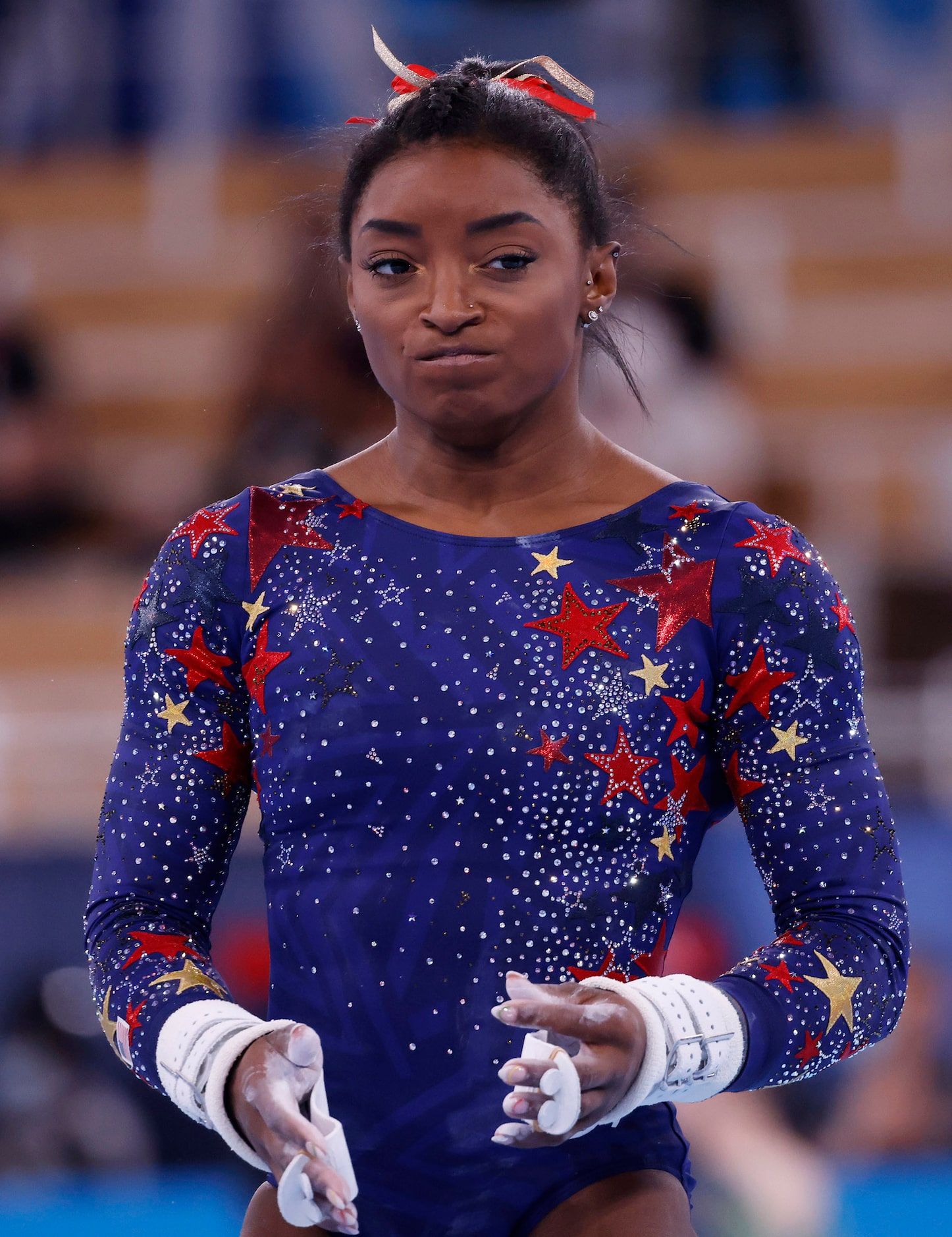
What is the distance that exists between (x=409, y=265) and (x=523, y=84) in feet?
0.64

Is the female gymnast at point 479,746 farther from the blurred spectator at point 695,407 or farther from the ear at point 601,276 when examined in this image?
the blurred spectator at point 695,407

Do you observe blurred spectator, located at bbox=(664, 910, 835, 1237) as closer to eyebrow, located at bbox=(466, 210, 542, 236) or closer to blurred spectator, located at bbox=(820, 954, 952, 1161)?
blurred spectator, located at bbox=(820, 954, 952, 1161)

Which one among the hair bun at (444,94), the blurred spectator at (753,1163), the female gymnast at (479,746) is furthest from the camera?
the blurred spectator at (753,1163)

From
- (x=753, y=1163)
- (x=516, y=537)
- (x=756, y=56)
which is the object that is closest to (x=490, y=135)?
(x=516, y=537)

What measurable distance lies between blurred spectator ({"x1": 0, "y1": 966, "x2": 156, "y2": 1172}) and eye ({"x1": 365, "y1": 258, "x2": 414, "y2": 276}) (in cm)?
156

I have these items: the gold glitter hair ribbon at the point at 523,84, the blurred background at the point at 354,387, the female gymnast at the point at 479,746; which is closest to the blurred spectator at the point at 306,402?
the blurred background at the point at 354,387

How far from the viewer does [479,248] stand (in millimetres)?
1220

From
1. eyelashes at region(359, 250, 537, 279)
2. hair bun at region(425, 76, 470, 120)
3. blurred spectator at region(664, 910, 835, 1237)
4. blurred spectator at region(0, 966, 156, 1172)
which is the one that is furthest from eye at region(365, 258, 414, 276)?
blurred spectator at region(0, 966, 156, 1172)

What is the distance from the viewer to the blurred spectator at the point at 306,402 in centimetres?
295

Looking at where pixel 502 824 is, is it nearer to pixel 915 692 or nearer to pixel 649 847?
pixel 649 847

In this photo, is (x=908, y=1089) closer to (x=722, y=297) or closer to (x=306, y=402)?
(x=306, y=402)

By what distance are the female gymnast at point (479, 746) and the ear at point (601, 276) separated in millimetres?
10

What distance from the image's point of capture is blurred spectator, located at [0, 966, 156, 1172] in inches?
98.0

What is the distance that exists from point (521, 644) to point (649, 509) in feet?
0.51
